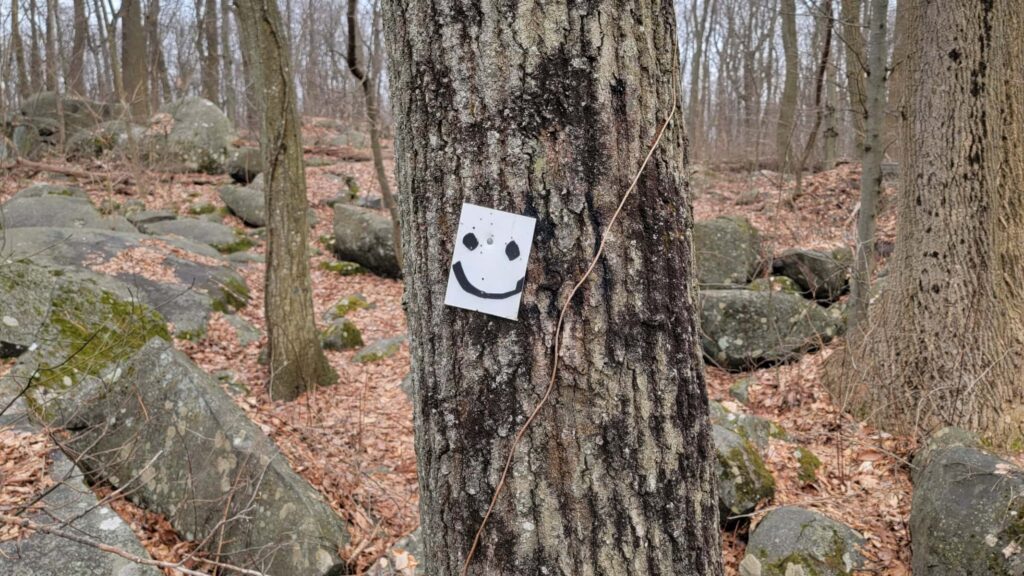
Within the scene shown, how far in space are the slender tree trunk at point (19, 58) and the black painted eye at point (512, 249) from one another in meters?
18.2

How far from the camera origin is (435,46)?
53.9 inches

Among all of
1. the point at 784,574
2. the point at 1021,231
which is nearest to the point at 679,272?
the point at 784,574

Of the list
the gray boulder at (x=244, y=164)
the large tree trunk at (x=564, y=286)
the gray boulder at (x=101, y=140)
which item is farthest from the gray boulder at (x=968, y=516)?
the gray boulder at (x=101, y=140)

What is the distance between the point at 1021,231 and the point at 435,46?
4915mm

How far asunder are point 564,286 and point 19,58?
20.9 metres

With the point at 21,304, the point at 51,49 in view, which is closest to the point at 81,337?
the point at 21,304

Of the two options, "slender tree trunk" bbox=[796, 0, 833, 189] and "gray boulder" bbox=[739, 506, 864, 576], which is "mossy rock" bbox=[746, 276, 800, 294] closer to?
"slender tree trunk" bbox=[796, 0, 833, 189]

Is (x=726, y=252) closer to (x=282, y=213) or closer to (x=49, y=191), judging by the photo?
(x=282, y=213)

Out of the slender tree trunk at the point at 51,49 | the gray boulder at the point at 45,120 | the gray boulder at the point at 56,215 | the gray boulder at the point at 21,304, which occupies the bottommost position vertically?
the gray boulder at the point at 21,304

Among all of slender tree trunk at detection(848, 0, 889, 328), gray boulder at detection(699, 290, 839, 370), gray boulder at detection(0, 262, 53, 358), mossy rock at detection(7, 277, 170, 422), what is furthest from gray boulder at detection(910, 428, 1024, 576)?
gray boulder at detection(0, 262, 53, 358)

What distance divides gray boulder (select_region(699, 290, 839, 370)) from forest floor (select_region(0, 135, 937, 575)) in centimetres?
21

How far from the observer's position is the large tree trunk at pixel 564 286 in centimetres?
133

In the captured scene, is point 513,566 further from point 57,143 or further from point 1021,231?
point 57,143

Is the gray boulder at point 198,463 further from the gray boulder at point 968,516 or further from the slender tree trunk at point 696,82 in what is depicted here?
the slender tree trunk at point 696,82
